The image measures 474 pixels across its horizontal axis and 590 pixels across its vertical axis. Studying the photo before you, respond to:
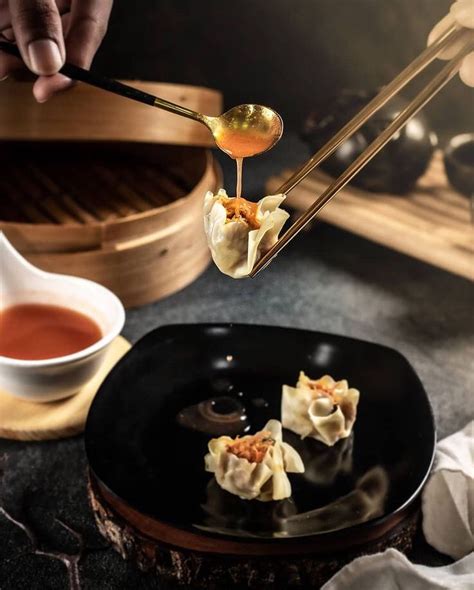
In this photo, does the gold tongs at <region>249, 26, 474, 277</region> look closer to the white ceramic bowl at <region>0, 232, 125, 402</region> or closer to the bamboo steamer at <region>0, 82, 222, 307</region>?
the white ceramic bowl at <region>0, 232, 125, 402</region>

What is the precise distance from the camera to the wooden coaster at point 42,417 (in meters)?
1.42

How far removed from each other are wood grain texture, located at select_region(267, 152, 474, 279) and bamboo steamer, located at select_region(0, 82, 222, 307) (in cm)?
29

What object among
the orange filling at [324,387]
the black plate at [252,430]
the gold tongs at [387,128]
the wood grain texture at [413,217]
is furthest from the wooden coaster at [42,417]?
the wood grain texture at [413,217]

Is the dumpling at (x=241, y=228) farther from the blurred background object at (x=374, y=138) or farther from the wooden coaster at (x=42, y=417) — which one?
the blurred background object at (x=374, y=138)

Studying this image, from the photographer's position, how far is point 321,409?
4.26ft

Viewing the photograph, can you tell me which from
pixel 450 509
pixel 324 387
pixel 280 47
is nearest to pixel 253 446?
pixel 324 387

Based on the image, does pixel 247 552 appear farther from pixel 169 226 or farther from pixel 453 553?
pixel 169 226

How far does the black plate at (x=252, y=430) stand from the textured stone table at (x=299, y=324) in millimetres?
120

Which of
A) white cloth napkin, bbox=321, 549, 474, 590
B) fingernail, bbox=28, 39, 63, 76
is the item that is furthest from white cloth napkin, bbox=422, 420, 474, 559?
fingernail, bbox=28, 39, 63, 76

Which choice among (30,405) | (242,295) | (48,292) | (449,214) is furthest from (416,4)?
(30,405)

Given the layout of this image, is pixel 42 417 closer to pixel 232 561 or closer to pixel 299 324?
pixel 232 561

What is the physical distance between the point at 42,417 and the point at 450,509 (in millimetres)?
688

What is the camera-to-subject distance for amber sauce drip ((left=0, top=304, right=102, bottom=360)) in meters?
1.42

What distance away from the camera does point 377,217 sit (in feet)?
6.56
